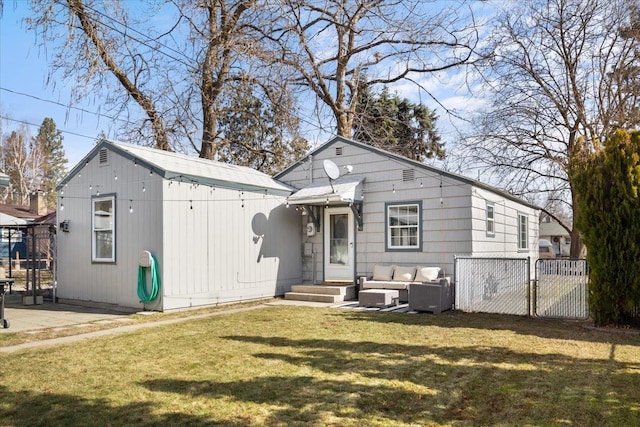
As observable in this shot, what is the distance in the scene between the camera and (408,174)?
1123 centimetres

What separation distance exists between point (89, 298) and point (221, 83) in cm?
1041

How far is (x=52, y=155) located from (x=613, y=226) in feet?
145

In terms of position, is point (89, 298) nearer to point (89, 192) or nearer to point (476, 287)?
point (89, 192)

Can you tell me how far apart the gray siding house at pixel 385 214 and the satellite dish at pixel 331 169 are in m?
0.15

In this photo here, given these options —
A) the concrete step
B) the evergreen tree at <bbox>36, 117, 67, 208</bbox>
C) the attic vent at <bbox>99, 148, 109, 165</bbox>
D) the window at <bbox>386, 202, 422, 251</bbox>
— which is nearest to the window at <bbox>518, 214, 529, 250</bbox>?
the window at <bbox>386, 202, 422, 251</bbox>

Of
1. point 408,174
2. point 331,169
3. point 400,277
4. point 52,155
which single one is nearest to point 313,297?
point 400,277

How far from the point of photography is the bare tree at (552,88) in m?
17.2

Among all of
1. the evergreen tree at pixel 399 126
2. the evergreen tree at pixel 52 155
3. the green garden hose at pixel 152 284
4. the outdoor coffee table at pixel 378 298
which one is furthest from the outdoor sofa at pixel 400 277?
the evergreen tree at pixel 52 155

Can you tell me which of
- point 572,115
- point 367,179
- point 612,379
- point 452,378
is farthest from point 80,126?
point 572,115

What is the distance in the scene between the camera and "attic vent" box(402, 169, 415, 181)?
36.7ft

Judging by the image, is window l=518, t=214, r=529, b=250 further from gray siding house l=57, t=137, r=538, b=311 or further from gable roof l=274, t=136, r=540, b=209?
gray siding house l=57, t=137, r=538, b=311

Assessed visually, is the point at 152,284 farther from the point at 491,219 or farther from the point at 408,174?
the point at 491,219

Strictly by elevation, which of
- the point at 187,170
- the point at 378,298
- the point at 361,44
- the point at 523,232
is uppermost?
the point at 361,44

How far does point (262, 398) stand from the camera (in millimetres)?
4121
